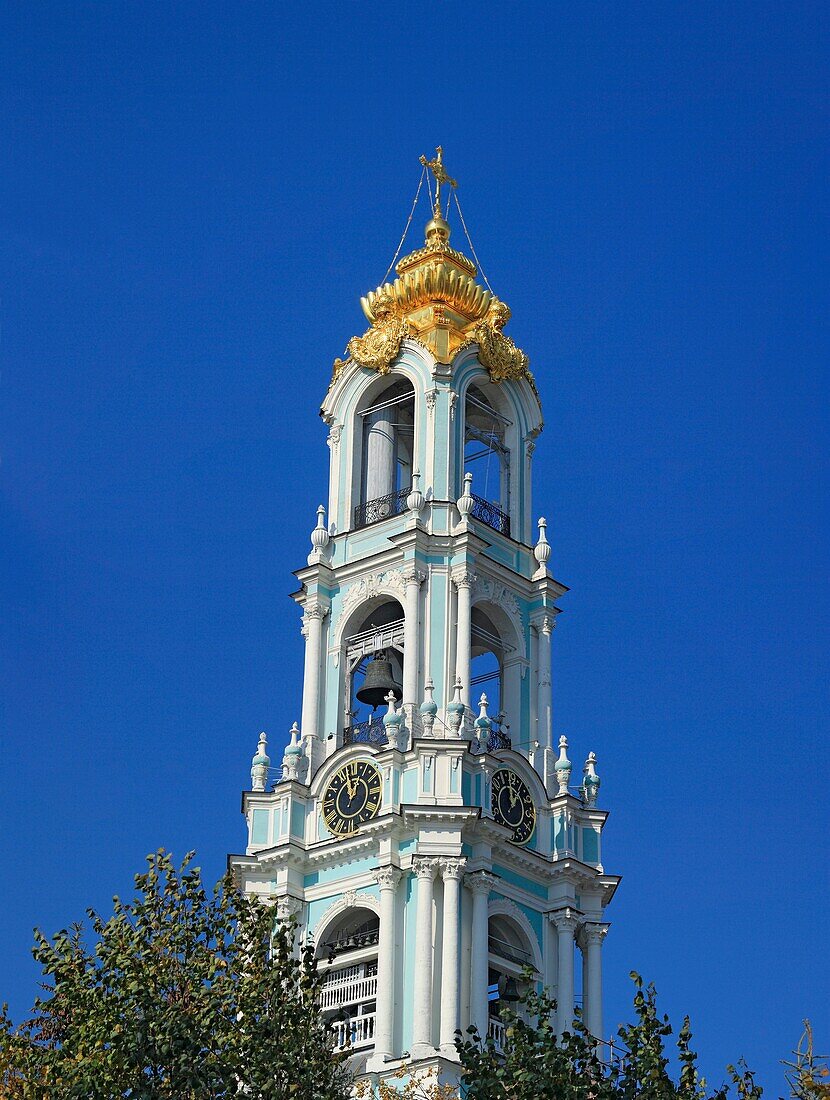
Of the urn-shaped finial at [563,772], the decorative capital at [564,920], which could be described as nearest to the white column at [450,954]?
the decorative capital at [564,920]

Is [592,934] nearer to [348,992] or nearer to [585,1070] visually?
[348,992]

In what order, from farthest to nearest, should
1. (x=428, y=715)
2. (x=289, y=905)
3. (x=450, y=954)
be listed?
(x=428, y=715) < (x=289, y=905) < (x=450, y=954)

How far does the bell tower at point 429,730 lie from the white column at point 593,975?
0.04 metres

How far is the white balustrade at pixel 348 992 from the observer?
52.4 meters

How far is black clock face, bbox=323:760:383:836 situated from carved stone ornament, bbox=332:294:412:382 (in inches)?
422

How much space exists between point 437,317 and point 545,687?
31.0 ft

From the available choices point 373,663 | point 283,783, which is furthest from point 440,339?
point 283,783

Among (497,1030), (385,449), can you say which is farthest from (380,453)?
(497,1030)

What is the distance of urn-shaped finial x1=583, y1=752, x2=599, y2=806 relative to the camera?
185 ft

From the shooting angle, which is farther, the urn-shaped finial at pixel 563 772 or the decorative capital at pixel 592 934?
the urn-shaped finial at pixel 563 772

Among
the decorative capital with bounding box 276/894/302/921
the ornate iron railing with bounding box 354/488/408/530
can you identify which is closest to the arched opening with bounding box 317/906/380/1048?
the decorative capital with bounding box 276/894/302/921

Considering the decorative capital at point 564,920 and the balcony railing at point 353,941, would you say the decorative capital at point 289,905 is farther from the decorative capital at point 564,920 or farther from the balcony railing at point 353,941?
the decorative capital at point 564,920

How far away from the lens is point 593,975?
178ft

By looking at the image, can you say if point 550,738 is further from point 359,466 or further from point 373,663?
point 359,466
